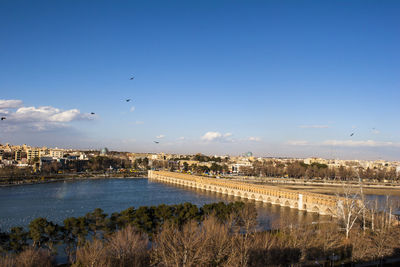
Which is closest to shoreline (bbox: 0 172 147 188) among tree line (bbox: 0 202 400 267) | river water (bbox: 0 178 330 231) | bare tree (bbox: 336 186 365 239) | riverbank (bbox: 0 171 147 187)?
riverbank (bbox: 0 171 147 187)

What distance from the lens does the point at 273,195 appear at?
25.3 metres

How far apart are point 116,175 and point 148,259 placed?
1590 inches

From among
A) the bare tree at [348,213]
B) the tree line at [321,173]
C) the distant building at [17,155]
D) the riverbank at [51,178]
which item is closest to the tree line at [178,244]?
the bare tree at [348,213]

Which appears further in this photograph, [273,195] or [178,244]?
[273,195]

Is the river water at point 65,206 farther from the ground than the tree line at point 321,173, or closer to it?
closer to it

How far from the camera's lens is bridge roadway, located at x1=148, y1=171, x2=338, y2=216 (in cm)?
2066

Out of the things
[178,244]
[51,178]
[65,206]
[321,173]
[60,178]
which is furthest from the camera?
[321,173]

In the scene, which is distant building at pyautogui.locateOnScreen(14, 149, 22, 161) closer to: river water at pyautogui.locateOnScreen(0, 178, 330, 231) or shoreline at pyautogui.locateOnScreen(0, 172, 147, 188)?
shoreline at pyautogui.locateOnScreen(0, 172, 147, 188)

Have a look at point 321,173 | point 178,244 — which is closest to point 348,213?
point 178,244

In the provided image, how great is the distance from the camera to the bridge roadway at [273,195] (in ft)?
67.8

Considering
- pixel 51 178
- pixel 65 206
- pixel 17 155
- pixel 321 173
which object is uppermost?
pixel 17 155

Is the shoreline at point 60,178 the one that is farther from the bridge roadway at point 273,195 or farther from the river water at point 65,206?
the bridge roadway at point 273,195

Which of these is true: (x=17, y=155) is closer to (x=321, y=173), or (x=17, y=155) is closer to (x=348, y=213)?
(x=321, y=173)

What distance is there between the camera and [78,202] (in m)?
23.2
